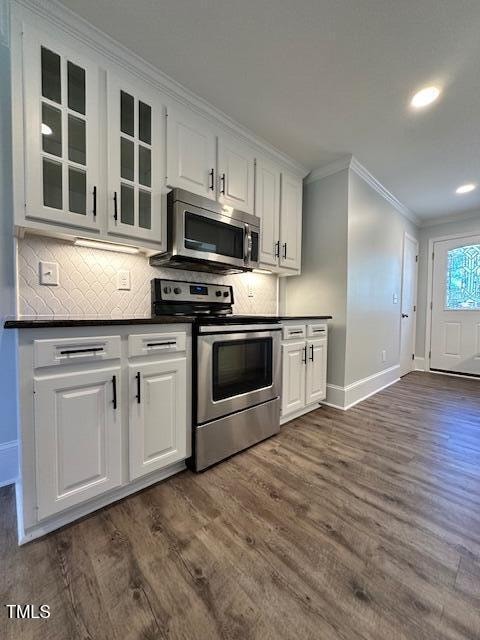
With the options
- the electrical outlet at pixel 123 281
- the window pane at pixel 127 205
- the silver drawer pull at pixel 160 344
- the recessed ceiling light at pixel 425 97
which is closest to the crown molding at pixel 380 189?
the recessed ceiling light at pixel 425 97

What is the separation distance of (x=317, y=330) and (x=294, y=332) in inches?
14.6

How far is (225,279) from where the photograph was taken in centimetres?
248

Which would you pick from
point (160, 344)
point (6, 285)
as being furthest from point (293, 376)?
point (6, 285)

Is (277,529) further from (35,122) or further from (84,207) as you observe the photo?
(35,122)

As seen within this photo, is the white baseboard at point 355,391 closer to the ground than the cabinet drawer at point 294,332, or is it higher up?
closer to the ground

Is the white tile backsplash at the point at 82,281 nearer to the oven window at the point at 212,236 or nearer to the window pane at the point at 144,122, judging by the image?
the oven window at the point at 212,236

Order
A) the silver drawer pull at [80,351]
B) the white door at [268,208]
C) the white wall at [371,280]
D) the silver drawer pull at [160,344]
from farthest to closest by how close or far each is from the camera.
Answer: the white wall at [371,280]
the white door at [268,208]
the silver drawer pull at [160,344]
the silver drawer pull at [80,351]

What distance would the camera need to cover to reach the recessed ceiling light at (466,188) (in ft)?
10.3

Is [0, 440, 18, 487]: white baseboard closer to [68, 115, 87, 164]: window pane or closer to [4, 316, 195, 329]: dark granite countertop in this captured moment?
[4, 316, 195, 329]: dark granite countertop

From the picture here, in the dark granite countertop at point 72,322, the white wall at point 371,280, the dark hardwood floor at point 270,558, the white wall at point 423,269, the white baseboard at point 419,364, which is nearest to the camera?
the dark hardwood floor at point 270,558

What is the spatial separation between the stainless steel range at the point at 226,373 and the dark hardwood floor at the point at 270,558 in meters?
0.17

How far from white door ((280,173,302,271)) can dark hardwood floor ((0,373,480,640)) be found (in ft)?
5.91

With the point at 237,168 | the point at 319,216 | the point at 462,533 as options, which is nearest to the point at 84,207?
the point at 237,168

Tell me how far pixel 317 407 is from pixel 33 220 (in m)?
2.65
